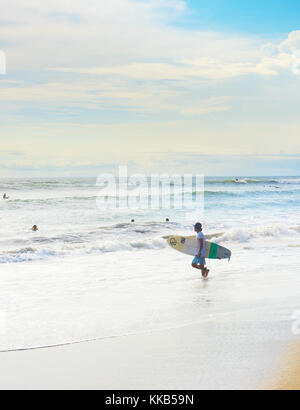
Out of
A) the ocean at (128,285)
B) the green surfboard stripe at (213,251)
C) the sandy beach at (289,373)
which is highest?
the sandy beach at (289,373)

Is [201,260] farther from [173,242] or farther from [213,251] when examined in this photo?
[173,242]

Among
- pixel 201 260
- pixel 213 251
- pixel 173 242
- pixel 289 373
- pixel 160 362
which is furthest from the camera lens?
pixel 173 242

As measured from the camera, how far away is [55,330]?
24.9 feet

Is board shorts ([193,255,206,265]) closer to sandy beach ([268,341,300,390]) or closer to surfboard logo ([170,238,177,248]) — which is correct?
surfboard logo ([170,238,177,248])

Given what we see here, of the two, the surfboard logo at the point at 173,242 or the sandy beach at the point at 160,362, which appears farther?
the surfboard logo at the point at 173,242

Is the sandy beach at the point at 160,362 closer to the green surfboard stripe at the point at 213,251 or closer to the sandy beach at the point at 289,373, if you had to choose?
the sandy beach at the point at 289,373

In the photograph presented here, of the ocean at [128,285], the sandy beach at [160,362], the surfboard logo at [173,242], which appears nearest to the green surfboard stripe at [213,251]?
the ocean at [128,285]

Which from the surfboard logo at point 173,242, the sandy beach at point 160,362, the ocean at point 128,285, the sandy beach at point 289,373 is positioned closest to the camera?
the sandy beach at point 289,373

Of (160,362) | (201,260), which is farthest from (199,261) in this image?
(160,362)

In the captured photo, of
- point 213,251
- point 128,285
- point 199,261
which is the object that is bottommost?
point 128,285

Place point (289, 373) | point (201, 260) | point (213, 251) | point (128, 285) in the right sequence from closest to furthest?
point (289, 373)
point (128, 285)
point (201, 260)
point (213, 251)
